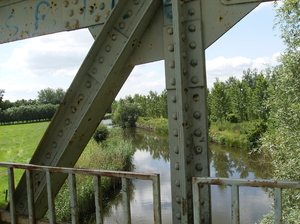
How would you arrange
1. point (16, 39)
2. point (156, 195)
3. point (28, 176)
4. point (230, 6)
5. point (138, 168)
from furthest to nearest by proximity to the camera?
point (138, 168) → point (16, 39) → point (28, 176) → point (230, 6) → point (156, 195)

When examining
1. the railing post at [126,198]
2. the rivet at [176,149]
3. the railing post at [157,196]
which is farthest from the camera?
the rivet at [176,149]

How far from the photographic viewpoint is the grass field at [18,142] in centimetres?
1848

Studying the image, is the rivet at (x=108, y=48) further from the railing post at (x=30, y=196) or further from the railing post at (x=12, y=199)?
the railing post at (x=12, y=199)

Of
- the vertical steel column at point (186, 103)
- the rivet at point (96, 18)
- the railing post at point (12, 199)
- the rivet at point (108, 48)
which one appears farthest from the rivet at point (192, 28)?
the railing post at point (12, 199)

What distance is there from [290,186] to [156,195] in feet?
2.84

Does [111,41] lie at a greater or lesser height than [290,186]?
greater

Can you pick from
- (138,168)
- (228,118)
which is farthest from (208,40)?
(228,118)

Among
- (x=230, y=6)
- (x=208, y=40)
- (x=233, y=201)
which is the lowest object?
(x=233, y=201)

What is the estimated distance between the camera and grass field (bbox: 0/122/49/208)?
18.5 meters

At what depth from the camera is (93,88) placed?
2.54m

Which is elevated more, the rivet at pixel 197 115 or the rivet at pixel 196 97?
the rivet at pixel 196 97

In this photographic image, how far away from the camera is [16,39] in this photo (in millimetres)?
3102

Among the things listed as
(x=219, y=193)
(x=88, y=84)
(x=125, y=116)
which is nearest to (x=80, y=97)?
(x=88, y=84)

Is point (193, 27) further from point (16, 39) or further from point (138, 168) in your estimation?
point (138, 168)
